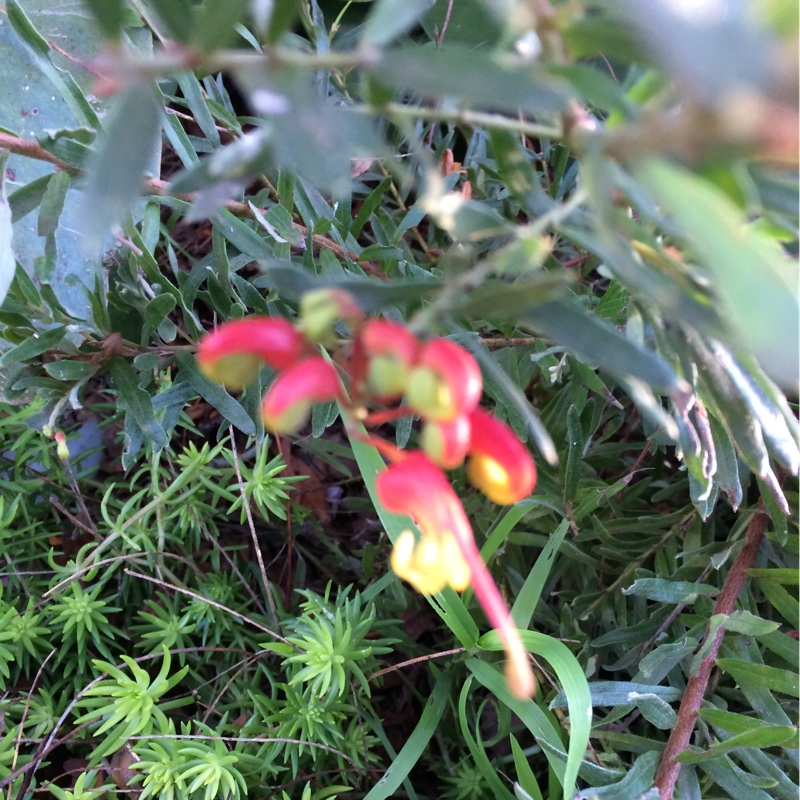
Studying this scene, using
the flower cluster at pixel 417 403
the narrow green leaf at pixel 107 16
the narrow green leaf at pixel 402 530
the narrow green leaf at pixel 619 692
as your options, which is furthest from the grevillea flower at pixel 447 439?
the narrow green leaf at pixel 619 692

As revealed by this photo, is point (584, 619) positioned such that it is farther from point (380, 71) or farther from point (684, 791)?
point (380, 71)

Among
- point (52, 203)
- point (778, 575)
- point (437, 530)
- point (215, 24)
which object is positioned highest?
point (215, 24)

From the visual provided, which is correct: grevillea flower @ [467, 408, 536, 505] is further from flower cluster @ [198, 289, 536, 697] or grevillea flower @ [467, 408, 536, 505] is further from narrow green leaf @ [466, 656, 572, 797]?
narrow green leaf @ [466, 656, 572, 797]

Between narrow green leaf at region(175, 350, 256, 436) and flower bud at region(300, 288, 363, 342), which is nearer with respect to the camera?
flower bud at region(300, 288, 363, 342)

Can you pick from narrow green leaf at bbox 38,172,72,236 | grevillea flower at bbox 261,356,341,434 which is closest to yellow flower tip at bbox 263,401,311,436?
grevillea flower at bbox 261,356,341,434

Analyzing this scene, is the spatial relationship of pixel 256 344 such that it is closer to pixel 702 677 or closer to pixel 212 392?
pixel 212 392

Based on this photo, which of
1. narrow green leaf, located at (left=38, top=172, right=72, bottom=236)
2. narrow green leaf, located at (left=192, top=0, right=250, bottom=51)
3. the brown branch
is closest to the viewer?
narrow green leaf, located at (left=192, top=0, right=250, bottom=51)

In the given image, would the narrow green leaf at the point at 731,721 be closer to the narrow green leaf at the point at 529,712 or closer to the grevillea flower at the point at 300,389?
the narrow green leaf at the point at 529,712

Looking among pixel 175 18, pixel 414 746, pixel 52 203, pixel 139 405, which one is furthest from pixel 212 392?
pixel 414 746

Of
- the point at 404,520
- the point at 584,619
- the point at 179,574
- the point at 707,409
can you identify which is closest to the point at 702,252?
the point at 707,409
